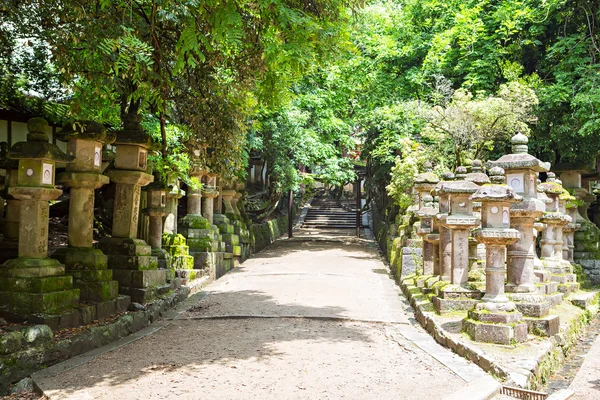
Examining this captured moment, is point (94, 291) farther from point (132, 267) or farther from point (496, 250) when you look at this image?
point (496, 250)

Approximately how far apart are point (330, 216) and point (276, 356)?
2701 centimetres

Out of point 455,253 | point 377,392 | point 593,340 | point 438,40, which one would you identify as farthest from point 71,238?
point 438,40

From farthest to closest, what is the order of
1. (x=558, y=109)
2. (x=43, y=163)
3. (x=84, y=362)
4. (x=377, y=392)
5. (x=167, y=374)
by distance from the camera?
(x=558, y=109)
(x=43, y=163)
(x=84, y=362)
(x=167, y=374)
(x=377, y=392)

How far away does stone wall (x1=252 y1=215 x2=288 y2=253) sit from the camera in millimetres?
21222

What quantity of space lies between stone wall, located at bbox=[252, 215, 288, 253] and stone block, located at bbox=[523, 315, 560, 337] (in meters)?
13.4

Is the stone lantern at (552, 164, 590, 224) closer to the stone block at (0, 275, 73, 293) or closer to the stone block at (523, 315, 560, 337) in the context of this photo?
the stone block at (523, 315, 560, 337)

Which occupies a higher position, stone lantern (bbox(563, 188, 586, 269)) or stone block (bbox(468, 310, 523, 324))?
stone lantern (bbox(563, 188, 586, 269))

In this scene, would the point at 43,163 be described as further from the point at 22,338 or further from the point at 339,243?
the point at 339,243

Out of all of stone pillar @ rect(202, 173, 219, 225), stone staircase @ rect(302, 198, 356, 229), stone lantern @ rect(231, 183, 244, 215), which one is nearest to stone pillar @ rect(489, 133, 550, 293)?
stone pillar @ rect(202, 173, 219, 225)

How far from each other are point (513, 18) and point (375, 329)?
12.8 meters

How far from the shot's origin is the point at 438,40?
59.2ft

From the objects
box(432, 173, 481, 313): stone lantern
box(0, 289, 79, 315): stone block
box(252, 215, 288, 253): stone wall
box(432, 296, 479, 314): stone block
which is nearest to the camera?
box(0, 289, 79, 315): stone block

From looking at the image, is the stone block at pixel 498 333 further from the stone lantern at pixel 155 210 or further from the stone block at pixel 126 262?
the stone lantern at pixel 155 210

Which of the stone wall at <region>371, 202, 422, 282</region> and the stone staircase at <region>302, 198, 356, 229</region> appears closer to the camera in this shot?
the stone wall at <region>371, 202, 422, 282</region>
